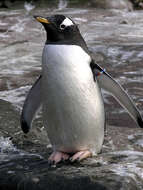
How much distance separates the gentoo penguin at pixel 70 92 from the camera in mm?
3314

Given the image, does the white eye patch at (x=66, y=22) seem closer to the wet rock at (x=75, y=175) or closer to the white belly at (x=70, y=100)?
the white belly at (x=70, y=100)

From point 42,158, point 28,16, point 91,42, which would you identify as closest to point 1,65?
point 91,42

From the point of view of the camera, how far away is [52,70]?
332 cm

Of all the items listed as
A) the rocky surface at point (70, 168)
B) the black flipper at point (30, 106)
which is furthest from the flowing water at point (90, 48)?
the black flipper at point (30, 106)

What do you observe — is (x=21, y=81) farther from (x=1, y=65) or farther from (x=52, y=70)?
(x=52, y=70)

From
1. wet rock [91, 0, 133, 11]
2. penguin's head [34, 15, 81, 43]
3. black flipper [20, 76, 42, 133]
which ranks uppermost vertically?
penguin's head [34, 15, 81, 43]

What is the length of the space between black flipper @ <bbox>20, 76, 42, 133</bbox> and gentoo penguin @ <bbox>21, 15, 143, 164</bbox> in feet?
0.48

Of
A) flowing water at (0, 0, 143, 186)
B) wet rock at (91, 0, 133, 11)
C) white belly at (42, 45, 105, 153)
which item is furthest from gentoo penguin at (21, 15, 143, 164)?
wet rock at (91, 0, 133, 11)

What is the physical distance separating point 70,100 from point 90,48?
20.8 feet

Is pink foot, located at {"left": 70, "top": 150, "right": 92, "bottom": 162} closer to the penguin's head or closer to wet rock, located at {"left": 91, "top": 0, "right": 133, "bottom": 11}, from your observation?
the penguin's head

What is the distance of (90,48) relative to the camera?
964cm

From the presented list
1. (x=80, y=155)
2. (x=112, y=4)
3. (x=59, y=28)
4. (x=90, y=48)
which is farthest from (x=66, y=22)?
→ (x=112, y=4)

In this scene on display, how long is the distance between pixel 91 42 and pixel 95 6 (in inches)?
232

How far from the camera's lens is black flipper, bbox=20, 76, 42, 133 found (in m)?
3.79
